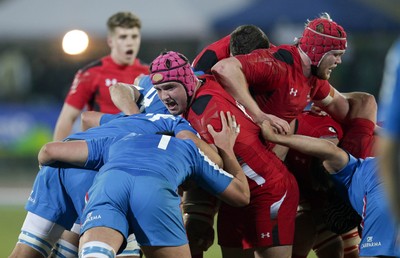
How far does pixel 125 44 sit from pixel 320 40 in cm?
357

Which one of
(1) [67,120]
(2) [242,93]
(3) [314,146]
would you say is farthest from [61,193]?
(1) [67,120]

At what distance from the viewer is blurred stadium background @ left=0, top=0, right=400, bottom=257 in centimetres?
1722

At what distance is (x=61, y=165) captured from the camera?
5969 millimetres

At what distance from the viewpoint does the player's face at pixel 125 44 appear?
9.53 metres

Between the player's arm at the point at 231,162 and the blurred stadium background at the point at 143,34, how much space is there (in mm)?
11221

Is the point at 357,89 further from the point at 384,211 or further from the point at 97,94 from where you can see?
the point at 384,211

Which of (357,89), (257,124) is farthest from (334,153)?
(357,89)

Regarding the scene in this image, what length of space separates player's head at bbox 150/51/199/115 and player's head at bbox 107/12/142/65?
3481 millimetres

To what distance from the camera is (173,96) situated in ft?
19.8

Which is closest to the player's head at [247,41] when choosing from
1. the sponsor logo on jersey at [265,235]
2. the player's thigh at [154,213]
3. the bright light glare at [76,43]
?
the sponsor logo on jersey at [265,235]

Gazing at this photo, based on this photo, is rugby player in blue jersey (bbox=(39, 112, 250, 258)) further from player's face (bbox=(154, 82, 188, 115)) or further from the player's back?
player's face (bbox=(154, 82, 188, 115))

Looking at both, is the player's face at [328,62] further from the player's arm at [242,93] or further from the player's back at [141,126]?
the player's back at [141,126]

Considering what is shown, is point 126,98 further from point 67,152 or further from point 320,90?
point 320,90

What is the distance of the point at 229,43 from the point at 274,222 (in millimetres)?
1561
